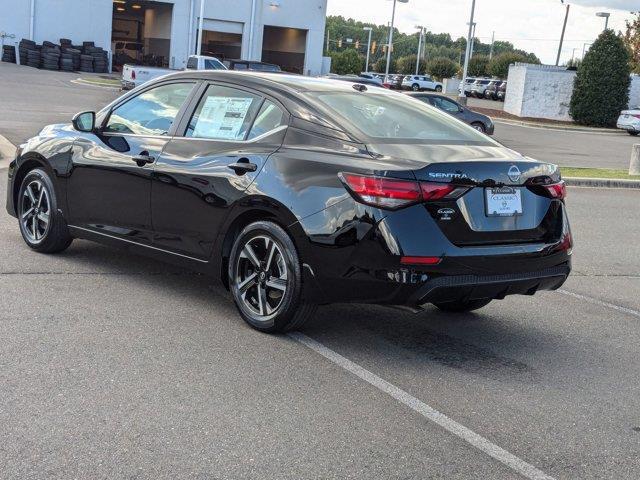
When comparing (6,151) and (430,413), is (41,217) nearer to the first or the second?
(430,413)

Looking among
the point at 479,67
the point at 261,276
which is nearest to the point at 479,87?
the point at 479,67

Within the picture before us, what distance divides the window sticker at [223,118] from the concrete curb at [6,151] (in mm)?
7504

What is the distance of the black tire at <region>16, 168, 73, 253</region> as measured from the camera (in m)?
7.30

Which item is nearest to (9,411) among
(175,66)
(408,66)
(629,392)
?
(629,392)

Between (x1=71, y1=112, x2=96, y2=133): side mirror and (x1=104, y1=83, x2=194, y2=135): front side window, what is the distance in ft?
0.47

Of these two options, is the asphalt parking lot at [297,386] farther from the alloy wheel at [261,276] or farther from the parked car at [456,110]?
the parked car at [456,110]

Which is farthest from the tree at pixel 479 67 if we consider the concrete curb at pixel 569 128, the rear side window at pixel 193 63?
the rear side window at pixel 193 63

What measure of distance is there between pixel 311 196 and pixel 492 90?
224ft

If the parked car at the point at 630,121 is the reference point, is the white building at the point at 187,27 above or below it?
above

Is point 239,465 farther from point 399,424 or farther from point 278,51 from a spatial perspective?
point 278,51

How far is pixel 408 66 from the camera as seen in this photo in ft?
341

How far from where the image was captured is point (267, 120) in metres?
5.98

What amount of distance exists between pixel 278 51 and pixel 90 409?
64.3 meters

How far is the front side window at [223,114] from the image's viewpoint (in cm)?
611
